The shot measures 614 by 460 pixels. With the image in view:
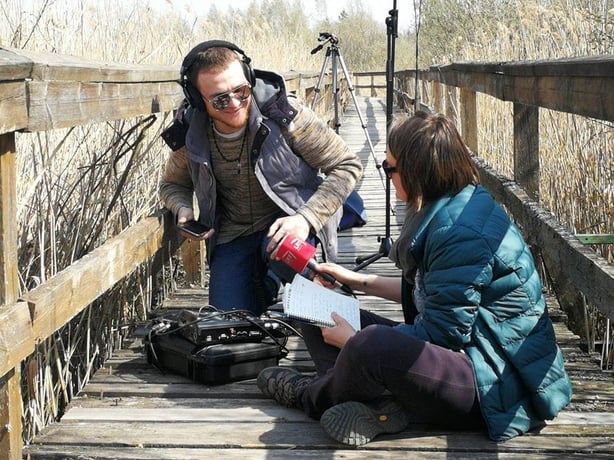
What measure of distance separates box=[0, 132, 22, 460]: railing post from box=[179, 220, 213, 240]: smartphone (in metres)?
1.41

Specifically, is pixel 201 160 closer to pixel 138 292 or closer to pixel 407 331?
pixel 138 292

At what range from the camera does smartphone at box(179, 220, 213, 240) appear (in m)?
3.95

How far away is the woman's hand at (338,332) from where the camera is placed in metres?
3.04

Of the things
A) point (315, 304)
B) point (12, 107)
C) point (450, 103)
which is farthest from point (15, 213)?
point (450, 103)

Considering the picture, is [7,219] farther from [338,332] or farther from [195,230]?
[195,230]

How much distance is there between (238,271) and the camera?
4117 millimetres

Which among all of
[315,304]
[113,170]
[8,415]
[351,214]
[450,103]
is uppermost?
[450,103]

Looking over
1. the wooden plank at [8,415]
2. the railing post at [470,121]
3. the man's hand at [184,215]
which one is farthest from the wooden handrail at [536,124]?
the wooden plank at [8,415]

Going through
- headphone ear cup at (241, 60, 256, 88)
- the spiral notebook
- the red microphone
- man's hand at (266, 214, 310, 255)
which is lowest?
the spiral notebook

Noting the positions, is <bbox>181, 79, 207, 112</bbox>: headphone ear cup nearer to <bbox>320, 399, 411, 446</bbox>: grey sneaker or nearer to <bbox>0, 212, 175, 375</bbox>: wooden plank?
<bbox>0, 212, 175, 375</bbox>: wooden plank

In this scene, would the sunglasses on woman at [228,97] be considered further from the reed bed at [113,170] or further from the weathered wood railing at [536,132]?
the weathered wood railing at [536,132]

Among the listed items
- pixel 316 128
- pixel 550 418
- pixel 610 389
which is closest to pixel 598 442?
pixel 550 418

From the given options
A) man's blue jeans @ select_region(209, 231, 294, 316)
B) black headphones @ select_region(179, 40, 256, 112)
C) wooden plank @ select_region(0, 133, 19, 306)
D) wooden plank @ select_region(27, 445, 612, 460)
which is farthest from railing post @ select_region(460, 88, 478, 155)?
wooden plank @ select_region(0, 133, 19, 306)

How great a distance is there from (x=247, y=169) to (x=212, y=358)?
0.88 m
